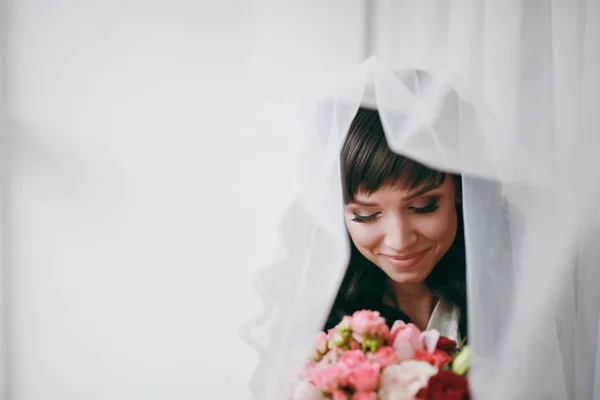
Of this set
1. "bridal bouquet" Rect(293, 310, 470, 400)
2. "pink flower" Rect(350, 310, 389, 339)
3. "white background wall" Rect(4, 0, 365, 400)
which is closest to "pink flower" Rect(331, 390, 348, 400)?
"bridal bouquet" Rect(293, 310, 470, 400)

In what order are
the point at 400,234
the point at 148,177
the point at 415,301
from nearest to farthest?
the point at 400,234 < the point at 415,301 < the point at 148,177

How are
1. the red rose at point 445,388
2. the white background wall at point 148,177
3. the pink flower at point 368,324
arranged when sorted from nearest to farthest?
the red rose at point 445,388
the pink flower at point 368,324
the white background wall at point 148,177

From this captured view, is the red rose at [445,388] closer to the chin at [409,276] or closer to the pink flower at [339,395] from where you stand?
the pink flower at [339,395]

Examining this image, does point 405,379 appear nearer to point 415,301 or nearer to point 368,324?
point 368,324

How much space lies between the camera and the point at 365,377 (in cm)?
75

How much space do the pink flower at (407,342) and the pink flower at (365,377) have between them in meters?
0.07

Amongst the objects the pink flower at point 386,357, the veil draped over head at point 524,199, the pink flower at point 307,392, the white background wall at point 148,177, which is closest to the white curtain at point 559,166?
the veil draped over head at point 524,199

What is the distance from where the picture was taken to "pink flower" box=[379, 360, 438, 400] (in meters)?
0.75

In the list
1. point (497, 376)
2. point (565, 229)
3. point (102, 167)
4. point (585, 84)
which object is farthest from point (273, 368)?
point (102, 167)

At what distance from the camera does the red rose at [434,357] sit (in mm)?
791

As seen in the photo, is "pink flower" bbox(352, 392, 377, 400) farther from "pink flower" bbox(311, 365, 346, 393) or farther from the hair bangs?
the hair bangs

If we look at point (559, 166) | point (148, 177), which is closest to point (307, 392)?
point (559, 166)

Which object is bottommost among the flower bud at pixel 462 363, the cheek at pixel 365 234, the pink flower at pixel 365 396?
the pink flower at pixel 365 396

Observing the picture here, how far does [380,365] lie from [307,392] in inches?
4.9
